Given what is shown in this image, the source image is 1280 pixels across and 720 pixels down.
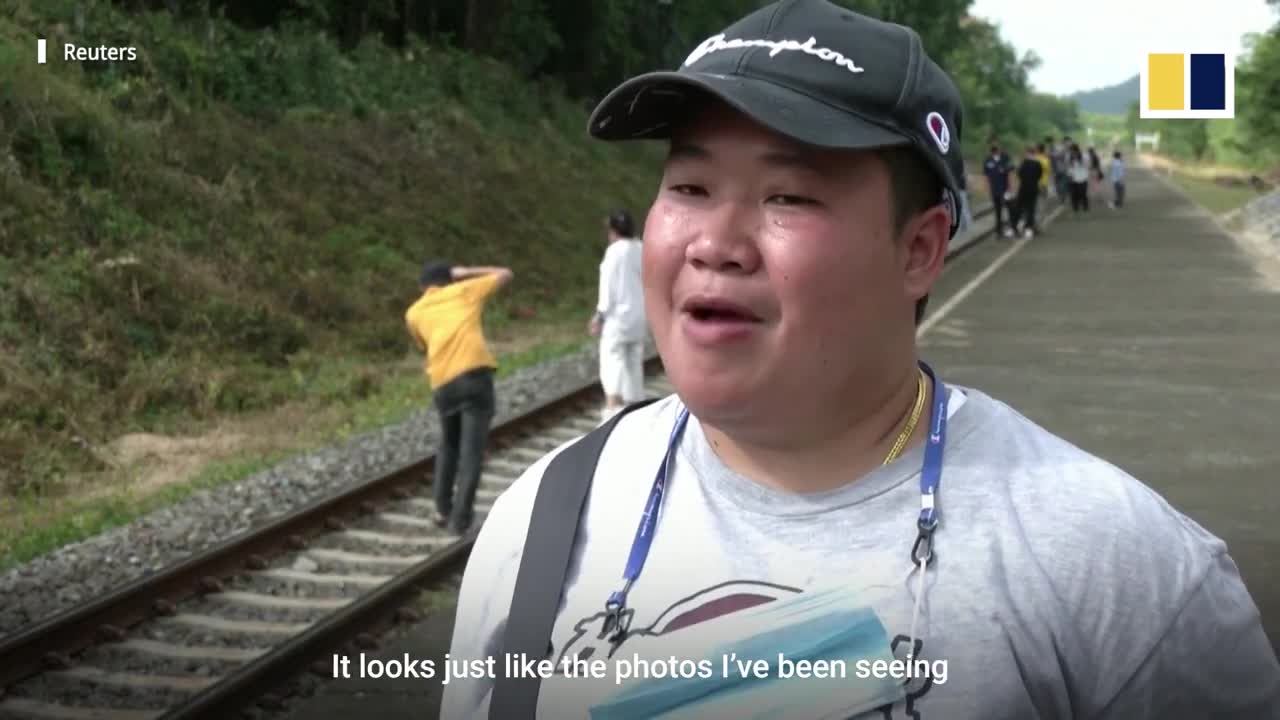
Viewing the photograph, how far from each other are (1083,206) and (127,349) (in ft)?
111

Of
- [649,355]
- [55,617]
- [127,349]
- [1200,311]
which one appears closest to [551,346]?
[649,355]

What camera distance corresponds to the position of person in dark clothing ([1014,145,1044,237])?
33.6 m

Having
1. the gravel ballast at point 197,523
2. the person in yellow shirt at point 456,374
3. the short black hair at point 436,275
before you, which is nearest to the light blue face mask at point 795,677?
the gravel ballast at point 197,523

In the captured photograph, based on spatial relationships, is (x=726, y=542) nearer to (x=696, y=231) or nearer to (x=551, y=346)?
(x=696, y=231)

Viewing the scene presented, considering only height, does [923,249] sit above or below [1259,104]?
below

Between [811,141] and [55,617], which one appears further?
[55,617]

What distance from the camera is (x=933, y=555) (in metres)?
1.88

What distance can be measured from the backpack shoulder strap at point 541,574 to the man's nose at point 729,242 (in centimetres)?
36

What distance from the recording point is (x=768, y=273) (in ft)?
6.04

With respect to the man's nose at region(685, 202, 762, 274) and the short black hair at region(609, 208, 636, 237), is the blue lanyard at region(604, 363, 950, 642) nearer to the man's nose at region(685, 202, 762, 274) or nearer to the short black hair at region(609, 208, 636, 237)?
the man's nose at region(685, 202, 762, 274)

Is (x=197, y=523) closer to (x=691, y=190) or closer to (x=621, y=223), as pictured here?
(x=621, y=223)

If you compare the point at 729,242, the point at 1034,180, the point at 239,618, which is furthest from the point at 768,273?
the point at 1034,180

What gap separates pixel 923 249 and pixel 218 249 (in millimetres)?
17368

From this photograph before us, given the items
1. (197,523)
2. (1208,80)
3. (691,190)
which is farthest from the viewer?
(1208,80)
